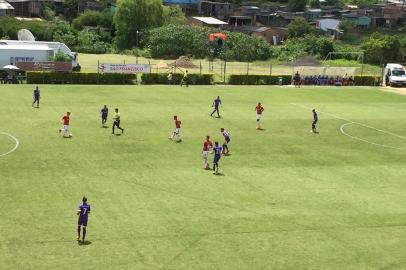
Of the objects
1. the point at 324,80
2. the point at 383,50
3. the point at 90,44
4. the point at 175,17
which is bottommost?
the point at 324,80

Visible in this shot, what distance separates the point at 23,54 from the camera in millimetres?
64250

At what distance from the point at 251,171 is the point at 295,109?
2160 centimetres

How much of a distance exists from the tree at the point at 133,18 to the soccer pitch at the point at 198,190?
59.6m

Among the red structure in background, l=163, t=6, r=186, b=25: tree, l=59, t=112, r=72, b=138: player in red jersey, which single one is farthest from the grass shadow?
l=163, t=6, r=186, b=25: tree

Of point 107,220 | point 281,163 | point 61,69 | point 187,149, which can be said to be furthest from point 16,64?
point 107,220

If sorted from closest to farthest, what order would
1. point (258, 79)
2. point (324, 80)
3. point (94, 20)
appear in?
point (258, 79)
point (324, 80)
point (94, 20)

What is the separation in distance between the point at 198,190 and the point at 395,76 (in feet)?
170

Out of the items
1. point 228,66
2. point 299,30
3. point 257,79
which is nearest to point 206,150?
point 257,79

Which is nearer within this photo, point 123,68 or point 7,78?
point 7,78

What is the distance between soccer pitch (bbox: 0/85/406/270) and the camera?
21672 millimetres

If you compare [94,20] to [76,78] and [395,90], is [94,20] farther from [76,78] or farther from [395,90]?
[395,90]

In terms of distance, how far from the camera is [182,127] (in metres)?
43.6

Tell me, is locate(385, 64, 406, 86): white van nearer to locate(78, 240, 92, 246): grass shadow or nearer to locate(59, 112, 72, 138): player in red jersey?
locate(59, 112, 72, 138): player in red jersey

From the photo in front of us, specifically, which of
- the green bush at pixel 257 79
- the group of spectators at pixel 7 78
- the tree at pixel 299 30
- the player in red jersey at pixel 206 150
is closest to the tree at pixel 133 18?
the tree at pixel 299 30
